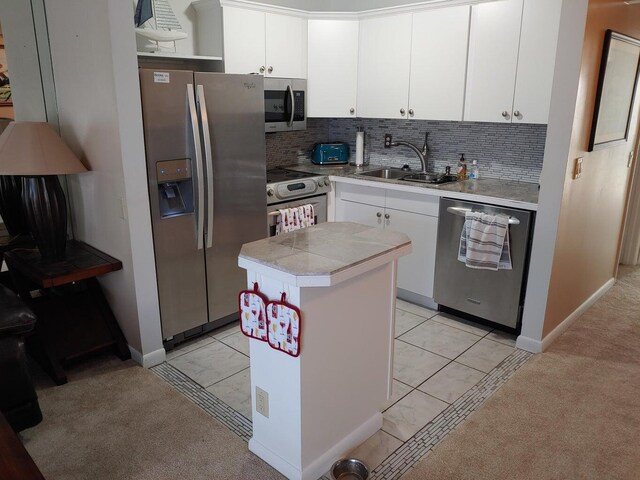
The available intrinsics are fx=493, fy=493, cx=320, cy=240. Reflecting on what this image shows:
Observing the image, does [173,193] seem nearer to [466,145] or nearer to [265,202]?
[265,202]

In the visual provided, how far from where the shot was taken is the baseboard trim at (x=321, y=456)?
2014 millimetres

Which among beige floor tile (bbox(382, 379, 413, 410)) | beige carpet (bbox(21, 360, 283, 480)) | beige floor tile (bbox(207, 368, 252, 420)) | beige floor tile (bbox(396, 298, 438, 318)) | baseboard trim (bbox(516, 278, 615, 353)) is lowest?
beige carpet (bbox(21, 360, 283, 480))

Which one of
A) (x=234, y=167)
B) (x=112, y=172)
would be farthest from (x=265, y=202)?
(x=112, y=172)

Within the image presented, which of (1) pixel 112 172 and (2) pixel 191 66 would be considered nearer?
(1) pixel 112 172

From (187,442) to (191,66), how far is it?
8.73 feet

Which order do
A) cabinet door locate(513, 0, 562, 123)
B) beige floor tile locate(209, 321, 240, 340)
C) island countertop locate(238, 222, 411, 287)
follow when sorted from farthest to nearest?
beige floor tile locate(209, 321, 240, 340), cabinet door locate(513, 0, 562, 123), island countertop locate(238, 222, 411, 287)

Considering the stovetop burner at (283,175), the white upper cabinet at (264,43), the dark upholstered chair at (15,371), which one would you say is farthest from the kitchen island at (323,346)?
the white upper cabinet at (264,43)

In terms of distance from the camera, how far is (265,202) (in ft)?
11.1

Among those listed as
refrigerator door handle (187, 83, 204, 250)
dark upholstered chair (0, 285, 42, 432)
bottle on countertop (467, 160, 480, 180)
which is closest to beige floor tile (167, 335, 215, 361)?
refrigerator door handle (187, 83, 204, 250)

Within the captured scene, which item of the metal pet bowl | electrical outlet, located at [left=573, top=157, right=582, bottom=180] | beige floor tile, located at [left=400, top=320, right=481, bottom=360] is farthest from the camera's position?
beige floor tile, located at [left=400, top=320, right=481, bottom=360]

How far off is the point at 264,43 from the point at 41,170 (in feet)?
6.04

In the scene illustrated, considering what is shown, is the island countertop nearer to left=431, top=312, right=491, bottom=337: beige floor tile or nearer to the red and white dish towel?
the red and white dish towel

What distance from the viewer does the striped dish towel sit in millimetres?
3061

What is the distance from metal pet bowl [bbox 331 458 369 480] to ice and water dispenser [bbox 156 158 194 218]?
1680 mm
